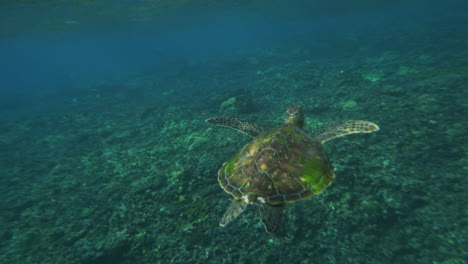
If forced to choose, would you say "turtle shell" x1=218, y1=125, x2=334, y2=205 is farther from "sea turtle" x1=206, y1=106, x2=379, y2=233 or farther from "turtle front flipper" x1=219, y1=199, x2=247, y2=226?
"turtle front flipper" x1=219, y1=199, x2=247, y2=226

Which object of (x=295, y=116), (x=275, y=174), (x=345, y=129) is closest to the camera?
(x=275, y=174)

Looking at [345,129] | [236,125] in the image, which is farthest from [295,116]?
[236,125]

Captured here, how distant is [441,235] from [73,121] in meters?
21.0

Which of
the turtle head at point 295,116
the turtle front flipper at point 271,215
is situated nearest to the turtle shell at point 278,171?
the turtle front flipper at point 271,215

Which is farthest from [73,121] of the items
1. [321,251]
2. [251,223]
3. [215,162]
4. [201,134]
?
[321,251]

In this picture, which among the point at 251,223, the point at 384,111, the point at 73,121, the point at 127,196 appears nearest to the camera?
the point at 251,223

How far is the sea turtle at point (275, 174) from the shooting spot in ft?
11.8

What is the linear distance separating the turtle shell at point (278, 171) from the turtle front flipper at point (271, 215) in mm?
169

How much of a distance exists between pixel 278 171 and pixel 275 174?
90 millimetres

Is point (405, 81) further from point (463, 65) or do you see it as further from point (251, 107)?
point (251, 107)

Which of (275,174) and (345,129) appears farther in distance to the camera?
(345,129)

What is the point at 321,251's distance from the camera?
3969 mm

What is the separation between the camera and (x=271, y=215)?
358 centimetres

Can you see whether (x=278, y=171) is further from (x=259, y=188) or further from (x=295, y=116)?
(x=295, y=116)
